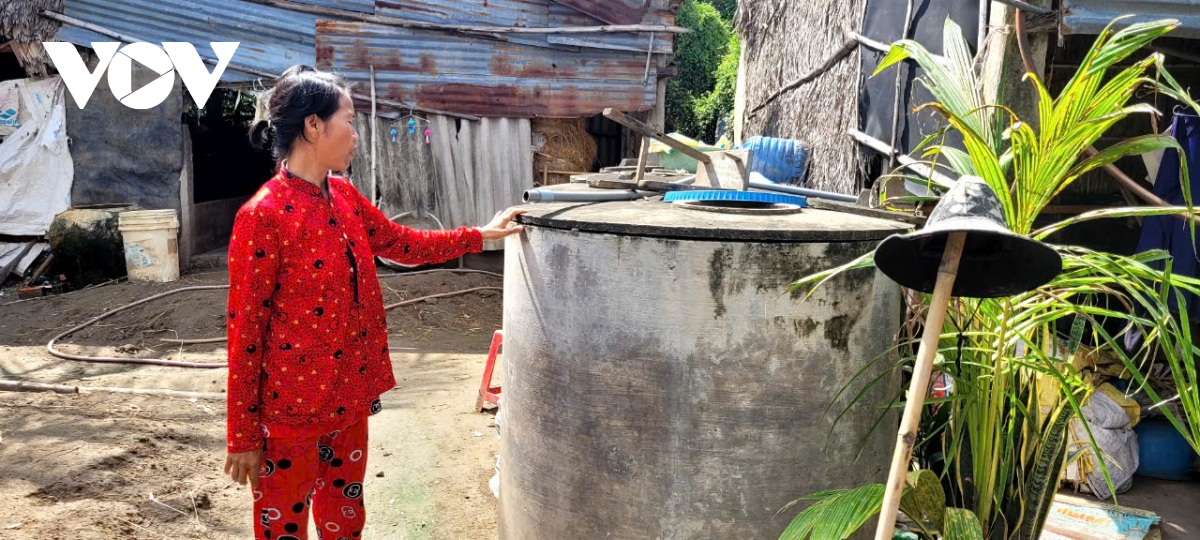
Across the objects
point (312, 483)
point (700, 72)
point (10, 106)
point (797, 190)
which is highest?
point (700, 72)

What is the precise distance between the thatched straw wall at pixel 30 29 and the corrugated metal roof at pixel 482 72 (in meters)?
2.90

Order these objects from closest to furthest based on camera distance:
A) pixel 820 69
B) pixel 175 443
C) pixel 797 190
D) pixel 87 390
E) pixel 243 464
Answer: pixel 243 464 < pixel 797 190 < pixel 175 443 < pixel 87 390 < pixel 820 69

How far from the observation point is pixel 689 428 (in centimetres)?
249

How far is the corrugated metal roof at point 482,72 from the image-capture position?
878 cm

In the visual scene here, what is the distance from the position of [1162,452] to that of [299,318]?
4.24 metres

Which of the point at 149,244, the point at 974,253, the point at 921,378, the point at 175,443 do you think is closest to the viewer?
the point at 921,378

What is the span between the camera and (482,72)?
351 inches

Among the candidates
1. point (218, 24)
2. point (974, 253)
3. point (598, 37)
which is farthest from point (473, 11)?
point (974, 253)

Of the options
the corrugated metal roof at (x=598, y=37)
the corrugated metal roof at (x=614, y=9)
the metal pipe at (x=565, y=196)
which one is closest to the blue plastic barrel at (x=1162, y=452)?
the metal pipe at (x=565, y=196)

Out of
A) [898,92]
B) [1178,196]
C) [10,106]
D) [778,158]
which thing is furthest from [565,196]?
[10,106]

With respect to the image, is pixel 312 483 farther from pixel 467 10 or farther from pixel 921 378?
pixel 467 10

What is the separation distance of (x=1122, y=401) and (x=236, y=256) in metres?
4.07

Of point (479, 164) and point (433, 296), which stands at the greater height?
point (479, 164)

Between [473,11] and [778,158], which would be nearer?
[778,158]
